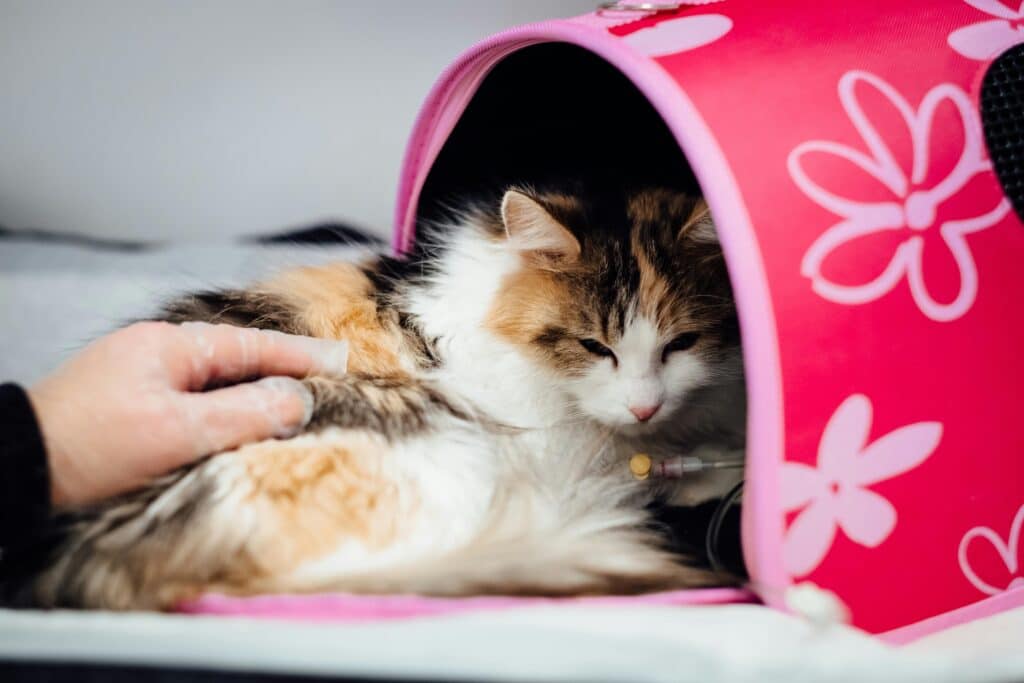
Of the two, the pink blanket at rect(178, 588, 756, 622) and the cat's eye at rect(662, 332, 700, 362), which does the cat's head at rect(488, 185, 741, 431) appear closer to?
the cat's eye at rect(662, 332, 700, 362)

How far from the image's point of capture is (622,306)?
1.14 m

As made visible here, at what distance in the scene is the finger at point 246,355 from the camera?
1.01 m

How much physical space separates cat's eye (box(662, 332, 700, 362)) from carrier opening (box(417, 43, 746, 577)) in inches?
12.7

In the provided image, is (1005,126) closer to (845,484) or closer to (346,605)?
(845,484)

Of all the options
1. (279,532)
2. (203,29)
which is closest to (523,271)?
(279,532)

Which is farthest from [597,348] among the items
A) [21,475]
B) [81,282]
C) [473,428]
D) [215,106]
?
[215,106]

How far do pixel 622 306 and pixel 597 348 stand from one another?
2.8 inches

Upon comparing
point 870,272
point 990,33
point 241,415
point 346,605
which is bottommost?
point 346,605

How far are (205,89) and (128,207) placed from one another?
0.36 metres

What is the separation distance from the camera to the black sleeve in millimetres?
875

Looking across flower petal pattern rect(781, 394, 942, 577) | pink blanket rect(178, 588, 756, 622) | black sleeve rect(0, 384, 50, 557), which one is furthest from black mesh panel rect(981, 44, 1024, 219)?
black sleeve rect(0, 384, 50, 557)

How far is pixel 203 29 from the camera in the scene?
6.52 feet

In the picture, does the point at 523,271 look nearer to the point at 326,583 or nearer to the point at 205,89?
the point at 326,583

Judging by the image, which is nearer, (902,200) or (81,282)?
(902,200)
